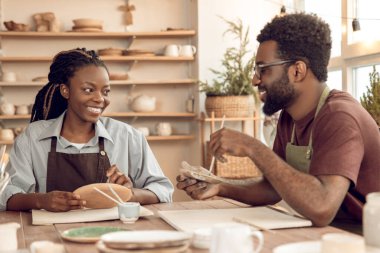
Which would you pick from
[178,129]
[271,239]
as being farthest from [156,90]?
[271,239]

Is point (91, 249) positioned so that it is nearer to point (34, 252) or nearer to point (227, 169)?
point (34, 252)

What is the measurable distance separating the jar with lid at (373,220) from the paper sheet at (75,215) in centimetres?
77

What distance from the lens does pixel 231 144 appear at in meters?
1.89

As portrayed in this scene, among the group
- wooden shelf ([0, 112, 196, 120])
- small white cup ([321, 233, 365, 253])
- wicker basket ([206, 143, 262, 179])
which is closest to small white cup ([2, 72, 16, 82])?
wooden shelf ([0, 112, 196, 120])

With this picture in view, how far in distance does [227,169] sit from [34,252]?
3436 mm

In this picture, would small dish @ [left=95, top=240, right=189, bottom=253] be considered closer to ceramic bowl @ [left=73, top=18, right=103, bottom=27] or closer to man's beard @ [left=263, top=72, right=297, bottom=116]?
man's beard @ [left=263, top=72, right=297, bottom=116]

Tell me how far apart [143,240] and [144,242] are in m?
0.11

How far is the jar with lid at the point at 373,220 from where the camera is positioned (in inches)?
56.7

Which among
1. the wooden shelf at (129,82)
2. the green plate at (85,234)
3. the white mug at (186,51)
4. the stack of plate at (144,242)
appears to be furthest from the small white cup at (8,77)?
the stack of plate at (144,242)

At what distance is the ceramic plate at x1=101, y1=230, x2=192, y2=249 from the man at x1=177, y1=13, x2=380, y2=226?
60cm

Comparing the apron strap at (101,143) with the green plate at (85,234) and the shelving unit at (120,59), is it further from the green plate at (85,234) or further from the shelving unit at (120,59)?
the shelving unit at (120,59)

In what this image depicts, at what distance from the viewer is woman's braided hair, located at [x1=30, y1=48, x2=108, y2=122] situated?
2660 millimetres

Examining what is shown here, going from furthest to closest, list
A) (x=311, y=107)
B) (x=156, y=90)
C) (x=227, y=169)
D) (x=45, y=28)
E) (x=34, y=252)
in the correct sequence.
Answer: (x=156, y=90), (x=45, y=28), (x=227, y=169), (x=311, y=107), (x=34, y=252)

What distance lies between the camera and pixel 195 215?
1886 millimetres
